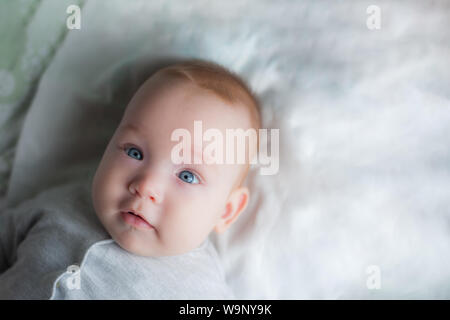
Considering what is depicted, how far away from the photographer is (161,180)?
0.99 meters

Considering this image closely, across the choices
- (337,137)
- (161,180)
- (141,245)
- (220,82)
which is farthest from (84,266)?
(337,137)

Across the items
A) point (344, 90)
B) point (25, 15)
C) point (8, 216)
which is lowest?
point (8, 216)

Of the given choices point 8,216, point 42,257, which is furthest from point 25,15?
point 42,257

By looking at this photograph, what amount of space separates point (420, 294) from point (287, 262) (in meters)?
0.31

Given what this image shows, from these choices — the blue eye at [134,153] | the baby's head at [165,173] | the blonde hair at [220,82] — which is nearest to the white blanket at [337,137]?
the blonde hair at [220,82]

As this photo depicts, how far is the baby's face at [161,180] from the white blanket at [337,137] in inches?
6.7

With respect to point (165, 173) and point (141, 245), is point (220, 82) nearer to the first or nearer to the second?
point (165, 173)

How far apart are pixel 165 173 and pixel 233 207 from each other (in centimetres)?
21

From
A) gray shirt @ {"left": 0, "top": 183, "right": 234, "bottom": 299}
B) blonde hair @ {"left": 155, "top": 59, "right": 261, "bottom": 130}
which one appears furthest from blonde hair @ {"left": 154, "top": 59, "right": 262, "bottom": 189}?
gray shirt @ {"left": 0, "top": 183, "right": 234, "bottom": 299}

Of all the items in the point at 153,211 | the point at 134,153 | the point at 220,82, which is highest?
the point at 220,82
